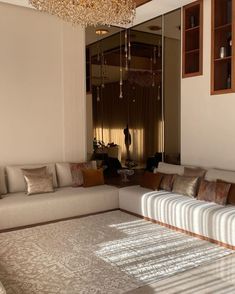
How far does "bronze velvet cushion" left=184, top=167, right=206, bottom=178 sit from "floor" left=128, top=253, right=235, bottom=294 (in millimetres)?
1536

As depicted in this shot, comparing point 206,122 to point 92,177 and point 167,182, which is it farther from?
point 92,177

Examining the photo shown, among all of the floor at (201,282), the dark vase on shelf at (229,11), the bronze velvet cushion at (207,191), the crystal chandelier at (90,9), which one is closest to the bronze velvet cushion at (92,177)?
the bronze velvet cushion at (207,191)

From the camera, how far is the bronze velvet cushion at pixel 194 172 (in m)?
4.60

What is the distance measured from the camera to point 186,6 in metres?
5.18

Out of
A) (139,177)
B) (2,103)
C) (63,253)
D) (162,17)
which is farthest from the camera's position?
(139,177)

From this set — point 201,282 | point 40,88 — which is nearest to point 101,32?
point 40,88

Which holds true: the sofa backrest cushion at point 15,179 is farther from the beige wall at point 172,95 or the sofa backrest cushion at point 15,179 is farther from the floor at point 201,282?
the floor at point 201,282

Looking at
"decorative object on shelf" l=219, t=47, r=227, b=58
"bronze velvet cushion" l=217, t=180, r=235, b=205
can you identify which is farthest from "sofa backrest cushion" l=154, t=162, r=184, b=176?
"decorative object on shelf" l=219, t=47, r=227, b=58

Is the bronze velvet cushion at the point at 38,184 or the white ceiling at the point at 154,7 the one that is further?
the white ceiling at the point at 154,7

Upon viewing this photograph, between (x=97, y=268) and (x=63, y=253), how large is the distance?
546mm

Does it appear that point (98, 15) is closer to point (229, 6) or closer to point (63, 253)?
point (229, 6)

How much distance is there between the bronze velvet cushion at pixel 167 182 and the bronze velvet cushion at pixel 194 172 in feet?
0.74

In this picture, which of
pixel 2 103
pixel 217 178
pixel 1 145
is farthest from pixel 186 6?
pixel 1 145

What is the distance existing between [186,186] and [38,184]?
216cm
